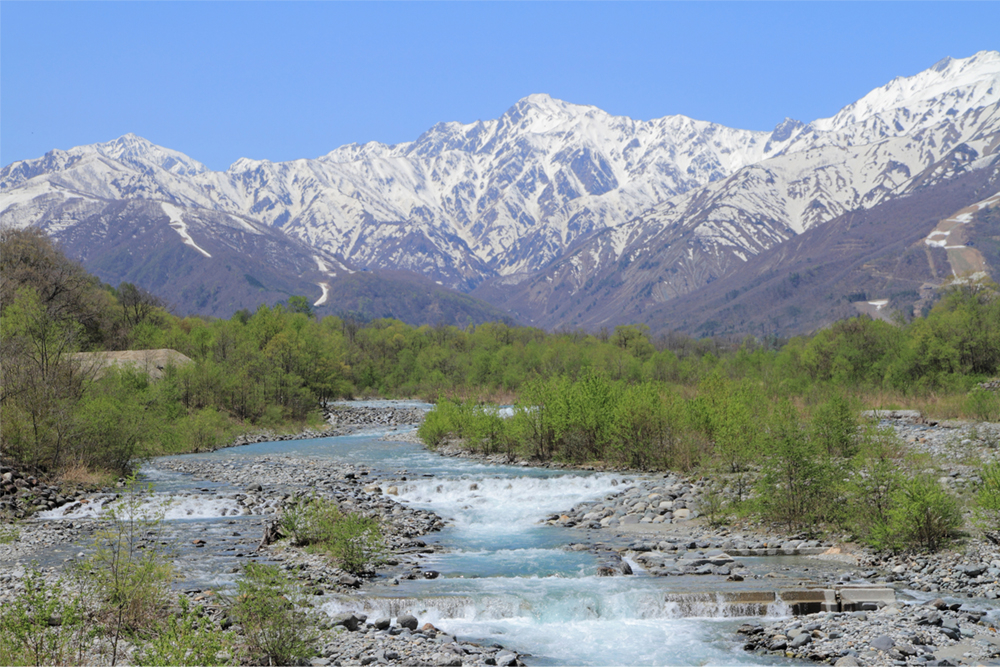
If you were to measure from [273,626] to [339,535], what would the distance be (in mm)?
6843

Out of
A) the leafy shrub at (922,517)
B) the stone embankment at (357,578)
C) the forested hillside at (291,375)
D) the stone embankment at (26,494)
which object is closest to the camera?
the stone embankment at (357,578)

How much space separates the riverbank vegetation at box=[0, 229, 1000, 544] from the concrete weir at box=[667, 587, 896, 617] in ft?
14.8

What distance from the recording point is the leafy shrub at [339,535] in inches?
731

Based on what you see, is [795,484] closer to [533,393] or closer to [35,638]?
[533,393]

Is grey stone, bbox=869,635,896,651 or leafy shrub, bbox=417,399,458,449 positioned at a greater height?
leafy shrub, bbox=417,399,458,449

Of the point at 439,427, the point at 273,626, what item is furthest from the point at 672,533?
the point at 439,427

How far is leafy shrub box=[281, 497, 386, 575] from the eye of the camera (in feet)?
61.0

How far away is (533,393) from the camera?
40.3 meters

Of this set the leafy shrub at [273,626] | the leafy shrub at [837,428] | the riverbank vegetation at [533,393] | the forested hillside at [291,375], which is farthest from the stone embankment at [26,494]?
the leafy shrub at [837,428]

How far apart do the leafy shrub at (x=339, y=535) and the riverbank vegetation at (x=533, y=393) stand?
12.4 metres

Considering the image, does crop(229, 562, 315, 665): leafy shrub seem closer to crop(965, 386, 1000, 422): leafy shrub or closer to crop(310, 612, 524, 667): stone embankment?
crop(310, 612, 524, 667): stone embankment

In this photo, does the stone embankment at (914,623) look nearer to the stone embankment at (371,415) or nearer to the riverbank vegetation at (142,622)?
the riverbank vegetation at (142,622)

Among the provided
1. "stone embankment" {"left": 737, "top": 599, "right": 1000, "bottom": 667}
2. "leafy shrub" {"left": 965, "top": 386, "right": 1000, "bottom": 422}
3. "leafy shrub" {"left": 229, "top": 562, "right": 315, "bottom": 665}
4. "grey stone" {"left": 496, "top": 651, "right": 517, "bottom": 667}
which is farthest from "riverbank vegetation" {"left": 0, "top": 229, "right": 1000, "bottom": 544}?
"leafy shrub" {"left": 229, "top": 562, "right": 315, "bottom": 665}

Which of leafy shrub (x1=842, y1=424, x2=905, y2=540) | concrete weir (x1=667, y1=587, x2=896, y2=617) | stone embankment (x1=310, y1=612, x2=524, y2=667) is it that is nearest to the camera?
stone embankment (x1=310, y1=612, x2=524, y2=667)
